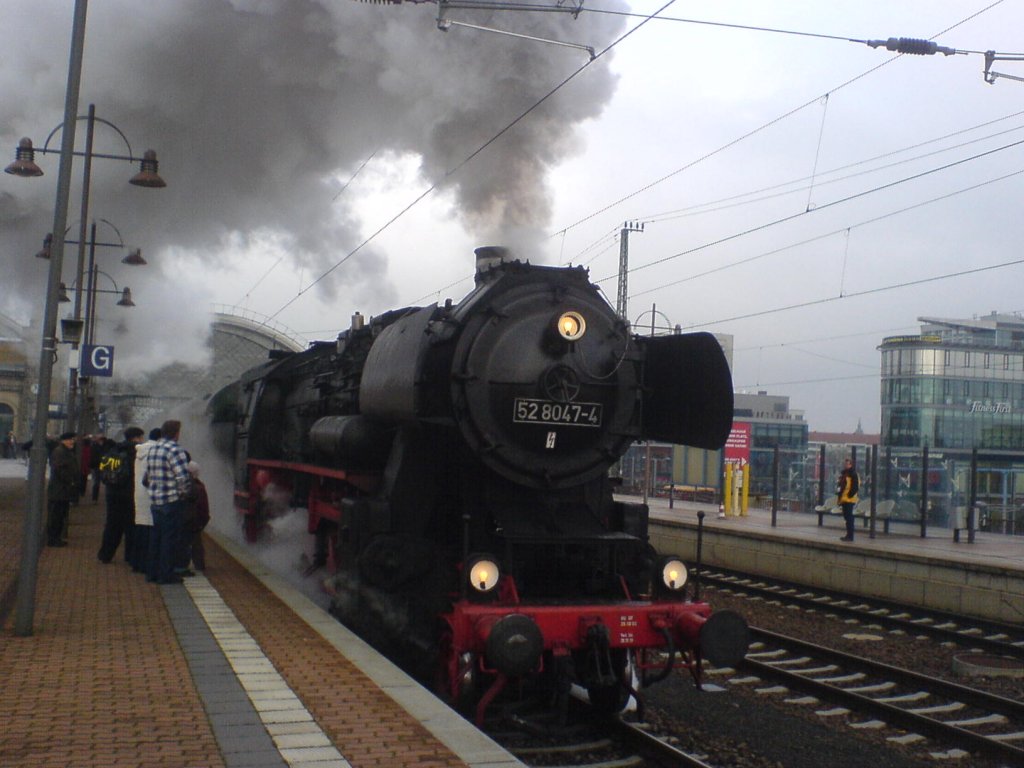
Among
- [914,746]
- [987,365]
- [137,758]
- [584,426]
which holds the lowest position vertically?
[914,746]

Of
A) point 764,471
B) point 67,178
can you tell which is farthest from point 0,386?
point 67,178

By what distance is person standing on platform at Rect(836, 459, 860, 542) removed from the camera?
15.6m

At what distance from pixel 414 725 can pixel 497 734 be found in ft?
5.23

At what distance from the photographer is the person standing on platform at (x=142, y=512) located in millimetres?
9525

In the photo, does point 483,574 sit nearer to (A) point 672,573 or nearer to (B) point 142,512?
→ (A) point 672,573

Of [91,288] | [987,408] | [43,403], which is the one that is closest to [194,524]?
[43,403]

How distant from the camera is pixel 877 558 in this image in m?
14.0

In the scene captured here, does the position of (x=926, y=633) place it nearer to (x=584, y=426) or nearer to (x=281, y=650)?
(x=584, y=426)

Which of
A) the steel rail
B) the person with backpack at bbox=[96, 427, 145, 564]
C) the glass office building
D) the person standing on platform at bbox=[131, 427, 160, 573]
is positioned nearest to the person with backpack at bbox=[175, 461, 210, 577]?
the person standing on platform at bbox=[131, 427, 160, 573]

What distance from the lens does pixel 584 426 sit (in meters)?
7.13

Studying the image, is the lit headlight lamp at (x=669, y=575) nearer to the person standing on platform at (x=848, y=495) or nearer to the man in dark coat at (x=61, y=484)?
the man in dark coat at (x=61, y=484)

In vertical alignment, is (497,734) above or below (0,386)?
below

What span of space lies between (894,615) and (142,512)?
335 inches

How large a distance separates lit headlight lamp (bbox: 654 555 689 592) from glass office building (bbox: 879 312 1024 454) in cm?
3819
